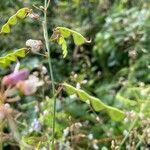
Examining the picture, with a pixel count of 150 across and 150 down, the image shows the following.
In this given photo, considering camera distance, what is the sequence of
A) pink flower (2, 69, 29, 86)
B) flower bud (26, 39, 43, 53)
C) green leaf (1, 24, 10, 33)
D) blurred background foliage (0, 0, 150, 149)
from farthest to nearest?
blurred background foliage (0, 0, 150, 149), green leaf (1, 24, 10, 33), flower bud (26, 39, 43, 53), pink flower (2, 69, 29, 86)

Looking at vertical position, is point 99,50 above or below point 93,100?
below

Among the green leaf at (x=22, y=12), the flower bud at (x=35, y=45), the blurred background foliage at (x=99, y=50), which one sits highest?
the green leaf at (x=22, y=12)

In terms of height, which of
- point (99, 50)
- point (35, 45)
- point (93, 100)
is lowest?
point (99, 50)

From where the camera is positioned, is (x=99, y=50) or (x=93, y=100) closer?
(x=93, y=100)

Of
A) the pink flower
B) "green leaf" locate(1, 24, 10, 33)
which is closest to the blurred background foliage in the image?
"green leaf" locate(1, 24, 10, 33)

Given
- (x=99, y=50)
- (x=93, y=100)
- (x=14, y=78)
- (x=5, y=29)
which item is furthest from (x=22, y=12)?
(x=99, y=50)

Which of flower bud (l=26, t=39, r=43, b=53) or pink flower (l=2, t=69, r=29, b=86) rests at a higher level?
pink flower (l=2, t=69, r=29, b=86)

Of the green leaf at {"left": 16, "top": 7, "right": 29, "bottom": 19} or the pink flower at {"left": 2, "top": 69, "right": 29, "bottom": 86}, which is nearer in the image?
the pink flower at {"left": 2, "top": 69, "right": 29, "bottom": 86}

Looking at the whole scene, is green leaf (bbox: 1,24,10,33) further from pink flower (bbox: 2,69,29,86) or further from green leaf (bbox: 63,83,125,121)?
pink flower (bbox: 2,69,29,86)

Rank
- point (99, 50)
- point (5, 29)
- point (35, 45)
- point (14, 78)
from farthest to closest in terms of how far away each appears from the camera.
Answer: point (99, 50)
point (5, 29)
point (35, 45)
point (14, 78)

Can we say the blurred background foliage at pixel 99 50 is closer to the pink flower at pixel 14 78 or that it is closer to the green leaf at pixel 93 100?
the green leaf at pixel 93 100

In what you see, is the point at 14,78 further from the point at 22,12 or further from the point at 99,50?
the point at 99,50

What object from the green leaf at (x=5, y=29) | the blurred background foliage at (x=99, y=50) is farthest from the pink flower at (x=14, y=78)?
the blurred background foliage at (x=99, y=50)
